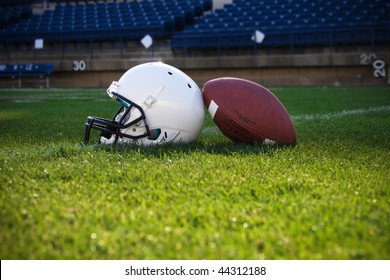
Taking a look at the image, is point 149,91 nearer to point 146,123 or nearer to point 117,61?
point 146,123

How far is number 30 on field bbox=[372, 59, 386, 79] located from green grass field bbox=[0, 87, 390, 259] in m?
10.8

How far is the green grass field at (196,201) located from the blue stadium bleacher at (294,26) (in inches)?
443

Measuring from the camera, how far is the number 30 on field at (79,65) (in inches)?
608

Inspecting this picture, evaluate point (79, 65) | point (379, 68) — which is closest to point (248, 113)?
point (379, 68)

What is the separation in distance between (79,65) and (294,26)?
5989 millimetres

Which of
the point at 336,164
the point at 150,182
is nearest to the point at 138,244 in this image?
the point at 150,182

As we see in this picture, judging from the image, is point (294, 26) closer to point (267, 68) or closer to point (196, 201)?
point (267, 68)

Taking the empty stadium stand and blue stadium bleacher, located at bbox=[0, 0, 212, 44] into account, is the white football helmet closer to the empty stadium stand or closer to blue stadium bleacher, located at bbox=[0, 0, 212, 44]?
the empty stadium stand

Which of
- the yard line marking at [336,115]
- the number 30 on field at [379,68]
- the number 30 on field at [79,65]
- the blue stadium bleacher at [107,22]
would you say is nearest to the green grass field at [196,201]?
the yard line marking at [336,115]

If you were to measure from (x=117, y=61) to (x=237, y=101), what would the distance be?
12.3 meters

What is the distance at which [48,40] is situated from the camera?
1714 cm

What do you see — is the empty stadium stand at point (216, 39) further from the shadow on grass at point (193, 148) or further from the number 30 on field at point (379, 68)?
the shadow on grass at point (193, 148)

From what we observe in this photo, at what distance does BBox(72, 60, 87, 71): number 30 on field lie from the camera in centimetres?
1545

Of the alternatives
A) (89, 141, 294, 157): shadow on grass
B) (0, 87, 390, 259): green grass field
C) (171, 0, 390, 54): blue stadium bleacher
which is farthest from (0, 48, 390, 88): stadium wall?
(89, 141, 294, 157): shadow on grass
